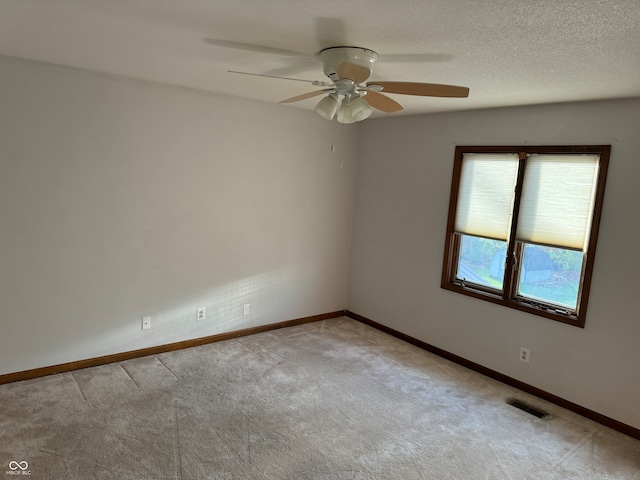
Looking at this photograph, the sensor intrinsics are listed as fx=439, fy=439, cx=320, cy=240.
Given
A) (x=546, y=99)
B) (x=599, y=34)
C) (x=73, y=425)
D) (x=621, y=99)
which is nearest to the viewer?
(x=599, y=34)

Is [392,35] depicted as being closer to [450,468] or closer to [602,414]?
[450,468]

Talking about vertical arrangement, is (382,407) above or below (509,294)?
below

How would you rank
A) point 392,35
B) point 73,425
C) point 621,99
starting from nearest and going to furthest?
point 392,35 < point 73,425 < point 621,99

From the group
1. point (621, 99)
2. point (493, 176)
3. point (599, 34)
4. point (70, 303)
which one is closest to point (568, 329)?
point (493, 176)

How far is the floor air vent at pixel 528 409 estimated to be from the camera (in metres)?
3.26

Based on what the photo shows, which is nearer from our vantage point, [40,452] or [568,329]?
[40,452]

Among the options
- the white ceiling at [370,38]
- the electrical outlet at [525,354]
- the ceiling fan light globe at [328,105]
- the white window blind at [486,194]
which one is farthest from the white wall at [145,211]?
the electrical outlet at [525,354]

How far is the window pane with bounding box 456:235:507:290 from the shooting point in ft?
12.7

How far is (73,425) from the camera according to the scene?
2.74 m

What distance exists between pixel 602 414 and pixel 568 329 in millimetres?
627

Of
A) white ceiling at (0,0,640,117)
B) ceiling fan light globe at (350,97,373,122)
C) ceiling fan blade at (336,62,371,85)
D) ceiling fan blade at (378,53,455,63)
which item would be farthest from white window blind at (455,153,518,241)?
ceiling fan blade at (336,62,371,85)

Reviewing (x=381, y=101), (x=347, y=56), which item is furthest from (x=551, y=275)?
(x=347, y=56)

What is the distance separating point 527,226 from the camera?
3.59 metres

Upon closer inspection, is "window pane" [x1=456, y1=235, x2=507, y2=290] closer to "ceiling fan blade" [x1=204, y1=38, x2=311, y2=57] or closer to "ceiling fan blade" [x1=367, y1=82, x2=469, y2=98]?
"ceiling fan blade" [x1=367, y1=82, x2=469, y2=98]
